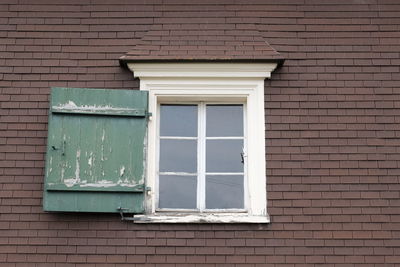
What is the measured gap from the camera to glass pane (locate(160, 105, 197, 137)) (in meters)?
6.47

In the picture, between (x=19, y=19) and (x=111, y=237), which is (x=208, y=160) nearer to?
(x=111, y=237)

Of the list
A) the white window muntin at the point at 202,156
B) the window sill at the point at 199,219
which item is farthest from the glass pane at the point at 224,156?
the window sill at the point at 199,219

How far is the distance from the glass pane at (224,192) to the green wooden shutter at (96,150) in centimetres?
74

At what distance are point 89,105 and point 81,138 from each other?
1.15 feet

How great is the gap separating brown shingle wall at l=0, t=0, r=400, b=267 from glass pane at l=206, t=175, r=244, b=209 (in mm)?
343

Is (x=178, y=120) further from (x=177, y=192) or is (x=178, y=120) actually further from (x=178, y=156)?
→ (x=177, y=192)

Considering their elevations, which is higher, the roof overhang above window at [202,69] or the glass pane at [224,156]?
the roof overhang above window at [202,69]

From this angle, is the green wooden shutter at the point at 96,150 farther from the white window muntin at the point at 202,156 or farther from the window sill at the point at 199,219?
the white window muntin at the point at 202,156

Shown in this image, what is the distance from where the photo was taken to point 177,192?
626cm

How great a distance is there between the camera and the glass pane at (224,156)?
20.8 ft

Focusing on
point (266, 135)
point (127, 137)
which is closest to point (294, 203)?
point (266, 135)

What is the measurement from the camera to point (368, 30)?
661 centimetres

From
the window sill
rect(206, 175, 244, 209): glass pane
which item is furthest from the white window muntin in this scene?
the window sill

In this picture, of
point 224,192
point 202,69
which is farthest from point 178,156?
point 202,69
